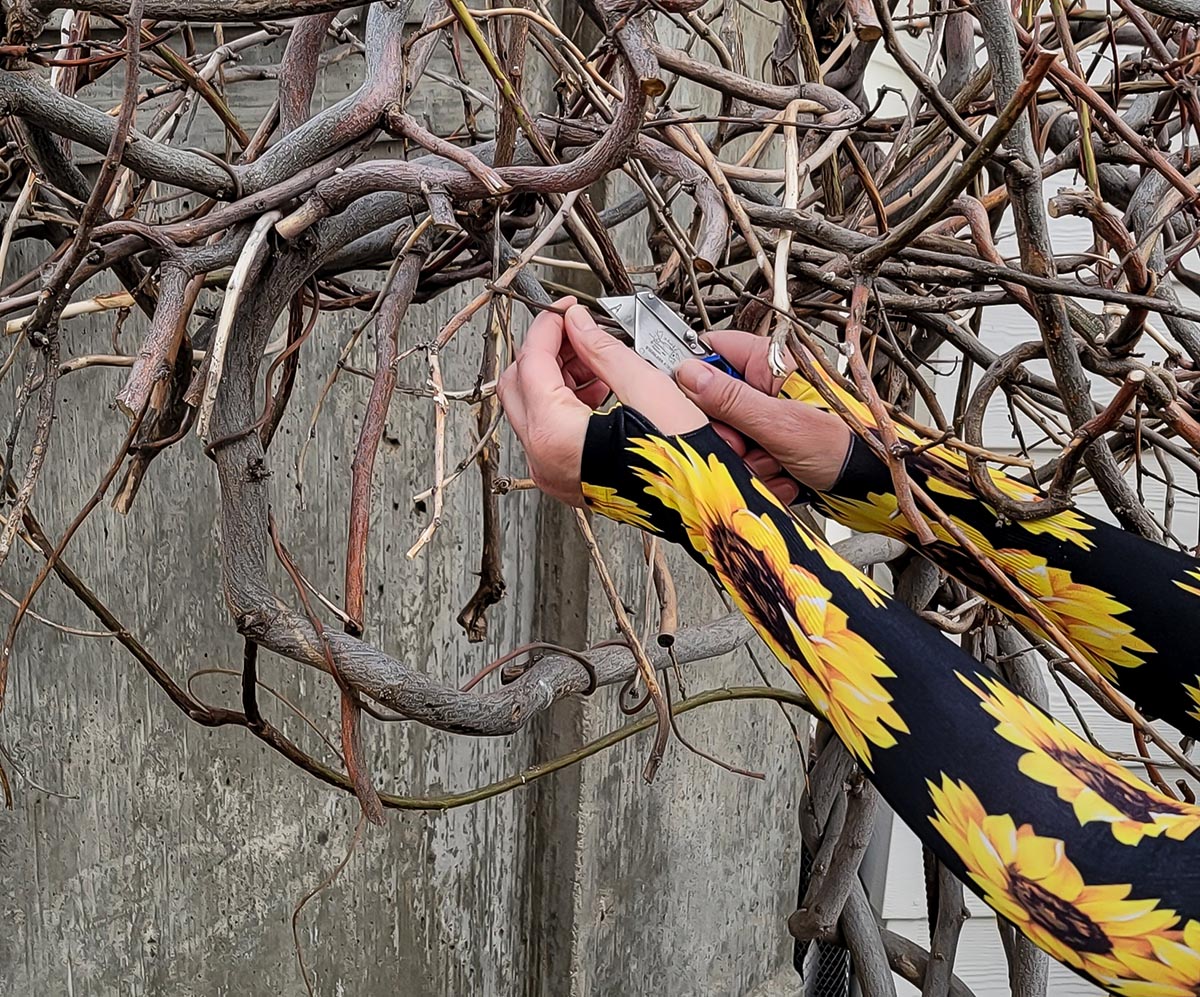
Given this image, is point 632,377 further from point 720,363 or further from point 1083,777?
point 1083,777

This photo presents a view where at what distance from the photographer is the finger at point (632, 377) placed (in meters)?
0.72

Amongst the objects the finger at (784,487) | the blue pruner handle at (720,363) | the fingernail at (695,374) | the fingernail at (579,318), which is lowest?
the finger at (784,487)

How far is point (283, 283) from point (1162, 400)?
0.55 meters

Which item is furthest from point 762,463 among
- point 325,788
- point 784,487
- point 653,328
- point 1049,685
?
point 1049,685

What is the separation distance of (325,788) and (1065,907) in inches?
45.6

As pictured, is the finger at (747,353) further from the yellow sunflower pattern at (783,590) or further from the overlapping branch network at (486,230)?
the yellow sunflower pattern at (783,590)

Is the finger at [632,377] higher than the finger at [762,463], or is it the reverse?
the finger at [632,377]

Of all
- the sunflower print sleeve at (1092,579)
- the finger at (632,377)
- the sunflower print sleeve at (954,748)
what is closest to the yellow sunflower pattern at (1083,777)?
the sunflower print sleeve at (954,748)

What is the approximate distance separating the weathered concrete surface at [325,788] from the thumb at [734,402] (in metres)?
0.69

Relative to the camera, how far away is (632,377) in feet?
2.48

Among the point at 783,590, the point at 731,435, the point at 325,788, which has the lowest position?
the point at 325,788

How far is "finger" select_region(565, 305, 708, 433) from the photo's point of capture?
2.38 feet

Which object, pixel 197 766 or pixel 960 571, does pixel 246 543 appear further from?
pixel 197 766

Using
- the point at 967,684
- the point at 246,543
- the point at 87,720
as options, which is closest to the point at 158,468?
the point at 87,720
